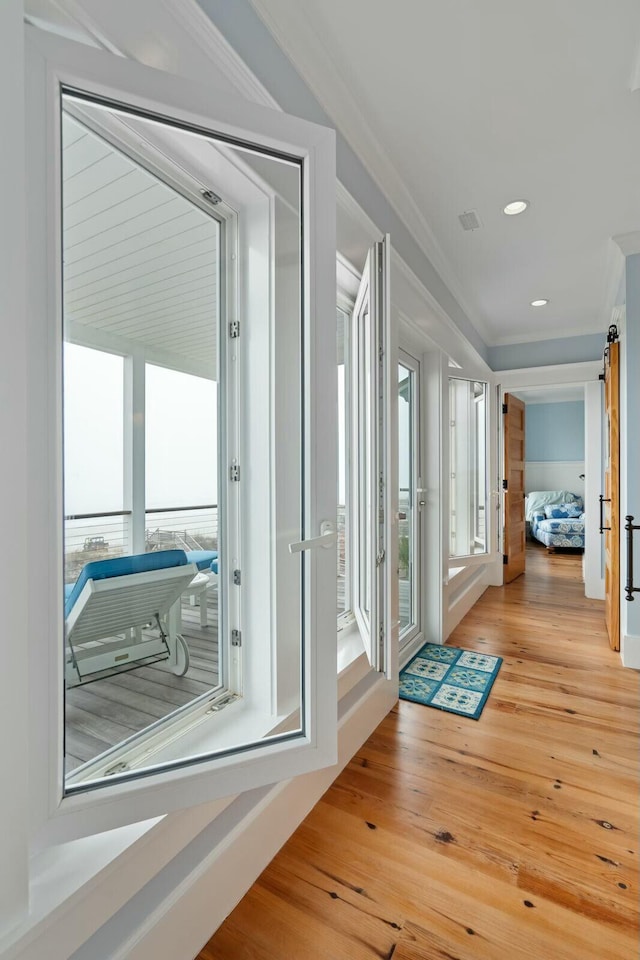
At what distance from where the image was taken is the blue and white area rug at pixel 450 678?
2506 millimetres

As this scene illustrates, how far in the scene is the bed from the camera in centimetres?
719

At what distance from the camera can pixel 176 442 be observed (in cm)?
143

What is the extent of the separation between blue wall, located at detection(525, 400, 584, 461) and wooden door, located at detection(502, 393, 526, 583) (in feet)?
10.8

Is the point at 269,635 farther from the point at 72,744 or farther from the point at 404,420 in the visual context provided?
the point at 404,420

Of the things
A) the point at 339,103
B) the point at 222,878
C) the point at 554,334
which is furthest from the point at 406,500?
the point at 554,334

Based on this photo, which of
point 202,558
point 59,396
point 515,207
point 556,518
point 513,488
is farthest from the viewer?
point 556,518

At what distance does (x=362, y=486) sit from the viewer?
1.97 meters

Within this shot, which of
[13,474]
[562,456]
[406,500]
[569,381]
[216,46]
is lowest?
[406,500]

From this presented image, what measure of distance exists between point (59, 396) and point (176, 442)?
525mm

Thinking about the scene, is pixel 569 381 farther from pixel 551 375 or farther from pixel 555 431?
pixel 555 431

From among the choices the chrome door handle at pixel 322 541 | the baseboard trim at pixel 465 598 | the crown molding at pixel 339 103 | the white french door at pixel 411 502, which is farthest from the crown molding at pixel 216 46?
the baseboard trim at pixel 465 598

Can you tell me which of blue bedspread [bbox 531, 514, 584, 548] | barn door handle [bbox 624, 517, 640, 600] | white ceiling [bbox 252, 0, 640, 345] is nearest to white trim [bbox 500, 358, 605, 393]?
white ceiling [bbox 252, 0, 640, 345]

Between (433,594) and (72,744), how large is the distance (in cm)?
272

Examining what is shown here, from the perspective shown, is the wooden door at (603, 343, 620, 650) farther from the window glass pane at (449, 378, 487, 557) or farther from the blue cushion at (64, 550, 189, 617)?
the blue cushion at (64, 550, 189, 617)
